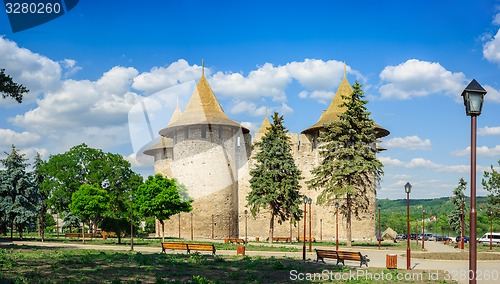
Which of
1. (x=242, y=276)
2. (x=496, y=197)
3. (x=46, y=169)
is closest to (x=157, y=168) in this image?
(x=46, y=169)

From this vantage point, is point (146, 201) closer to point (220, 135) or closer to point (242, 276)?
point (220, 135)

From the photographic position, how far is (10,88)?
2070 centimetres

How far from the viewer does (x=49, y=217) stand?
70.1 meters

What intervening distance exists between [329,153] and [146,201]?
1592cm

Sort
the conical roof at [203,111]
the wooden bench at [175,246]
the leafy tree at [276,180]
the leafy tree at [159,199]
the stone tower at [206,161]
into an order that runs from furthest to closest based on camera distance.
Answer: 1. the stone tower at [206,161]
2. the conical roof at [203,111]
3. the leafy tree at [159,199]
4. the leafy tree at [276,180]
5. the wooden bench at [175,246]

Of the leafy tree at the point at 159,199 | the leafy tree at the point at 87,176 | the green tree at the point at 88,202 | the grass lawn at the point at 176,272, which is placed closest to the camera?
the grass lawn at the point at 176,272

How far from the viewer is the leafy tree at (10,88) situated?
67.2ft

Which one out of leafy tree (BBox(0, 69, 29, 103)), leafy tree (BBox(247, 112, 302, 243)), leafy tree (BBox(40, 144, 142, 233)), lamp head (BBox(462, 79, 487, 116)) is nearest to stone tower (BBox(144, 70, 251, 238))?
leafy tree (BBox(247, 112, 302, 243))

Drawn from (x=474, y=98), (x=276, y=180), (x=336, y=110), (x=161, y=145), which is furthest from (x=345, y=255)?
(x=161, y=145)

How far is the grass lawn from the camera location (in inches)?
581

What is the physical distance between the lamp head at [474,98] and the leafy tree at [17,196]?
41.0 m

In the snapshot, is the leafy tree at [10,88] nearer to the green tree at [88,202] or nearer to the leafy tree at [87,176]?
the green tree at [88,202]

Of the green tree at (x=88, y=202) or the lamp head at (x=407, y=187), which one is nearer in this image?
the lamp head at (x=407, y=187)

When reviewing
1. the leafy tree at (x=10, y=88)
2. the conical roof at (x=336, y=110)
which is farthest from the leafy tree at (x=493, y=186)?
the leafy tree at (x=10, y=88)
